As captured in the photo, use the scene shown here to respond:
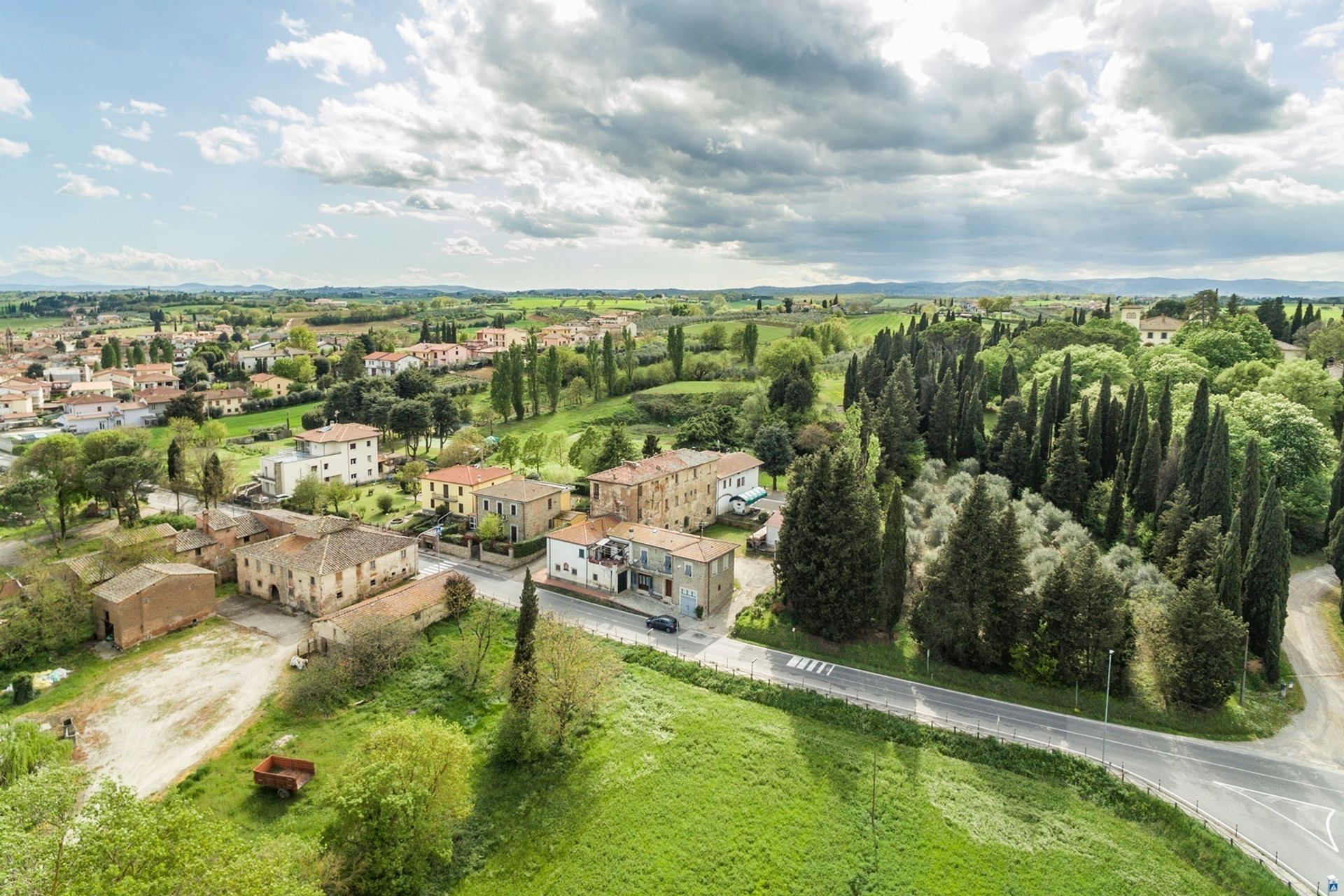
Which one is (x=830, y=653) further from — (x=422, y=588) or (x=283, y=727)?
(x=283, y=727)

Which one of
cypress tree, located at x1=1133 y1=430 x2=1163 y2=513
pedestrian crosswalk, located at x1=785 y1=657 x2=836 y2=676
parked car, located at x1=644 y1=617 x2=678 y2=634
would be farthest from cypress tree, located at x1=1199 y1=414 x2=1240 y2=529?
parked car, located at x1=644 y1=617 x2=678 y2=634

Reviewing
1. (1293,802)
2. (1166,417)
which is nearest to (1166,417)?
(1166,417)

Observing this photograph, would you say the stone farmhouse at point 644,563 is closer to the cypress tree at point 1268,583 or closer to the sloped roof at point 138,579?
the sloped roof at point 138,579

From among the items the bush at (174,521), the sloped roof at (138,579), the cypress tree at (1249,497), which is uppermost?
the cypress tree at (1249,497)

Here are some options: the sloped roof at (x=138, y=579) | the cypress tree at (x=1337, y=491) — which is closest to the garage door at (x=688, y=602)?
the sloped roof at (x=138, y=579)

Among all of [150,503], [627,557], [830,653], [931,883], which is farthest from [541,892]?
[150,503]

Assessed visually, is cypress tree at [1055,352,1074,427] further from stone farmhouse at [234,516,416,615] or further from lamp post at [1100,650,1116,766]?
stone farmhouse at [234,516,416,615]
